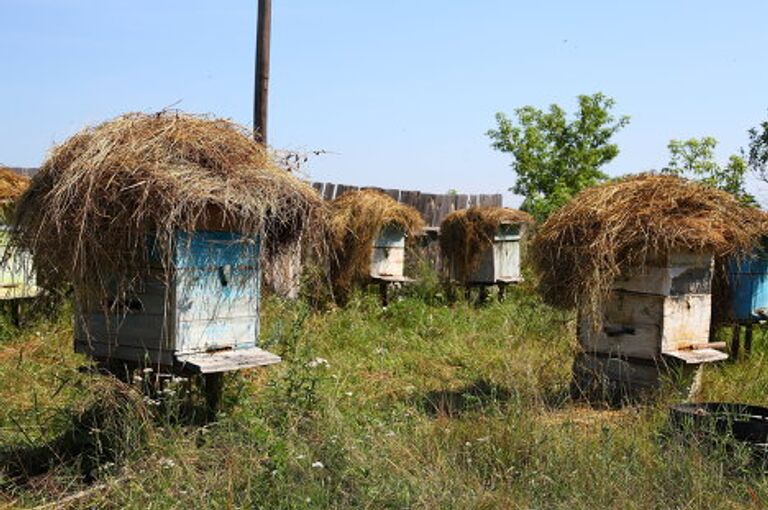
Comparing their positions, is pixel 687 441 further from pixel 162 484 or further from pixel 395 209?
pixel 395 209

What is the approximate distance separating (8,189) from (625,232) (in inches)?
267

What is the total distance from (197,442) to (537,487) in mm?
2323

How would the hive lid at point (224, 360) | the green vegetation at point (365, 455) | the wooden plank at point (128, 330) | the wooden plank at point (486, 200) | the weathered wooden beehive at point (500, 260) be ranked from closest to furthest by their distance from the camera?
the green vegetation at point (365, 455), the hive lid at point (224, 360), the wooden plank at point (128, 330), the weathered wooden beehive at point (500, 260), the wooden plank at point (486, 200)

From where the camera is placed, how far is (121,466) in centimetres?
561

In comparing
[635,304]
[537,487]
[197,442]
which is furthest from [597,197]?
[197,442]

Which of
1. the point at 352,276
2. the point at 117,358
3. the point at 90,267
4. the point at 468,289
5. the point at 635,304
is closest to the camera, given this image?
the point at 90,267

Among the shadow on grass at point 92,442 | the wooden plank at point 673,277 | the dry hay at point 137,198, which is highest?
the dry hay at point 137,198

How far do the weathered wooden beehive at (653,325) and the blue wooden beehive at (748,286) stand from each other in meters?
1.43

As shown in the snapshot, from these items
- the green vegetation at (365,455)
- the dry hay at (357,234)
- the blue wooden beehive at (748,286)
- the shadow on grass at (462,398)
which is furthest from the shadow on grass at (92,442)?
the dry hay at (357,234)

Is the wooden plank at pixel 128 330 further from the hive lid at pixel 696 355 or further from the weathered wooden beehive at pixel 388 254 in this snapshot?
the weathered wooden beehive at pixel 388 254

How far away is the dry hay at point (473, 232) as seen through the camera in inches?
579

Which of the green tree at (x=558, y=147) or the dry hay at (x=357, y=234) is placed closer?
the dry hay at (x=357, y=234)

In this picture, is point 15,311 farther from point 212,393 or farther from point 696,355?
point 696,355

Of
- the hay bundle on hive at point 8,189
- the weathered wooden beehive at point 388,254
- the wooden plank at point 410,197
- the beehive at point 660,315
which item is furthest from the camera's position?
the wooden plank at point 410,197
